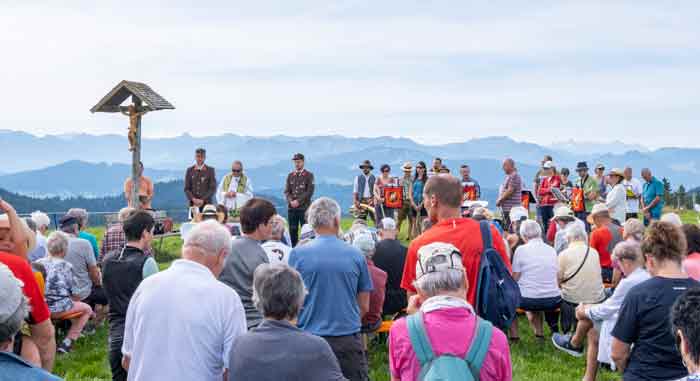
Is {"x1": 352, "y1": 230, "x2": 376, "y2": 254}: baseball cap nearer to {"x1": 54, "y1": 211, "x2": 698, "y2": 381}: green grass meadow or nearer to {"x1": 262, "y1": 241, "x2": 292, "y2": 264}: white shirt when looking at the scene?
{"x1": 262, "y1": 241, "x2": 292, "y2": 264}: white shirt

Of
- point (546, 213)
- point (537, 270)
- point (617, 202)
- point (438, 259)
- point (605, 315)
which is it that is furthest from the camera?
point (546, 213)

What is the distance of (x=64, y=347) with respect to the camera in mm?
8500

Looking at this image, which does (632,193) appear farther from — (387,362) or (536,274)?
(387,362)

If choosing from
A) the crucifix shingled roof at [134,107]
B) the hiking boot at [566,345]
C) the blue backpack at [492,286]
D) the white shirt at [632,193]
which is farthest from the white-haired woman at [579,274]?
the white shirt at [632,193]

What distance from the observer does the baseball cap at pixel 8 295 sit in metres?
2.87

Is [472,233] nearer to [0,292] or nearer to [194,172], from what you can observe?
[0,292]

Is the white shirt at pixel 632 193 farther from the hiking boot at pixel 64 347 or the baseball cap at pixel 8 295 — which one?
the baseball cap at pixel 8 295

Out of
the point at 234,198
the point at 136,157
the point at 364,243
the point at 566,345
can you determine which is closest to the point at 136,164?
the point at 136,157

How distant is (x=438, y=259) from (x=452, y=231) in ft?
3.51

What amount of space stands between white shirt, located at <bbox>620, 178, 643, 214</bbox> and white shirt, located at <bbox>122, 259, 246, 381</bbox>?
14187 mm

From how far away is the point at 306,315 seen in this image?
17.8ft

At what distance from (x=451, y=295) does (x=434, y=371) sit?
0.40m

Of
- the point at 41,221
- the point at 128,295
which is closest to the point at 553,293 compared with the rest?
the point at 128,295

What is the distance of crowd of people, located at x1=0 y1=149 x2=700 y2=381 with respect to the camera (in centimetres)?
338
